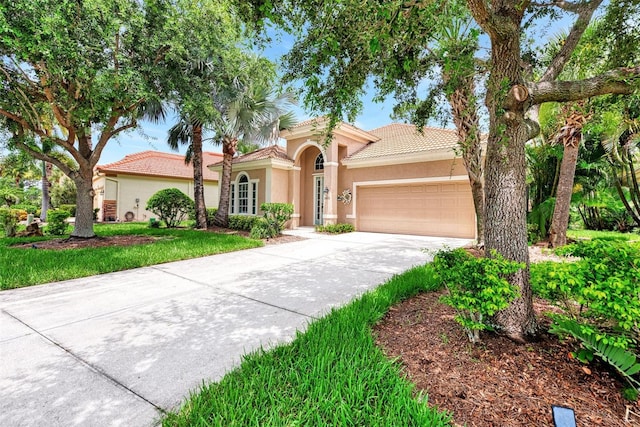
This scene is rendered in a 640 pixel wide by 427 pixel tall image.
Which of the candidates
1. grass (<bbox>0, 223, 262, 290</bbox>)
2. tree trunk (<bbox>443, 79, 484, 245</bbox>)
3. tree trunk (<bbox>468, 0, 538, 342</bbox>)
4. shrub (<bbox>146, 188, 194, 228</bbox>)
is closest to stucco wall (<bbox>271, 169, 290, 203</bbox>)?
shrub (<bbox>146, 188, 194, 228</bbox>)

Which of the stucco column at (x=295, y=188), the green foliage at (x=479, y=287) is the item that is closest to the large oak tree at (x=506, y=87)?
the green foliage at (x=479, y=287)

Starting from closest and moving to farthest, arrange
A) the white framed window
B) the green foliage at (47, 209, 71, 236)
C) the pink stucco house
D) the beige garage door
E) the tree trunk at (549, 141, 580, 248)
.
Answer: the tree trunk at (549, 141, 580, 248) → the green foliage at (47, 209, 71, 236) → the beige garage door → the pink stucco house → the white framed window

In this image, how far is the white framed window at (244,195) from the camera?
17038 millimetres

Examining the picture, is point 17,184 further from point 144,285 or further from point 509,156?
point 509,156

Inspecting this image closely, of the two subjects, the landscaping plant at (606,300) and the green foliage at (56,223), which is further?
the green foliage at (56,223)

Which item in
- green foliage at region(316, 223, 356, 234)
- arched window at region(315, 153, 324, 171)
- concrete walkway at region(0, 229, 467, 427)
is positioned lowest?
concrete walkway at region(0, 229, 467, 427)

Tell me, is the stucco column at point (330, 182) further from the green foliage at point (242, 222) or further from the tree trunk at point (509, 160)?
the tree trunk at point (509, 160)

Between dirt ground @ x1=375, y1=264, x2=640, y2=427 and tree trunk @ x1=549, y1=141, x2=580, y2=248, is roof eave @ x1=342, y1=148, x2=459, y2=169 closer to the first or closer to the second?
tree trunk @ x1=549, y1=141, x2=580, y2=248

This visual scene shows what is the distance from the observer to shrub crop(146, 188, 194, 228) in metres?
13.7

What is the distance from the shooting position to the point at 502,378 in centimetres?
237

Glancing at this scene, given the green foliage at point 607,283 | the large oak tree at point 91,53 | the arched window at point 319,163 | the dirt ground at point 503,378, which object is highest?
the large oak tree at point 91,53

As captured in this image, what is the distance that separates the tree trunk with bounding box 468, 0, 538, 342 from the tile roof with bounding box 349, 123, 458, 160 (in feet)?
29.2

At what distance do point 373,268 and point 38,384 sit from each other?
552 cm

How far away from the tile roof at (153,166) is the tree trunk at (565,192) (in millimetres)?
22154
